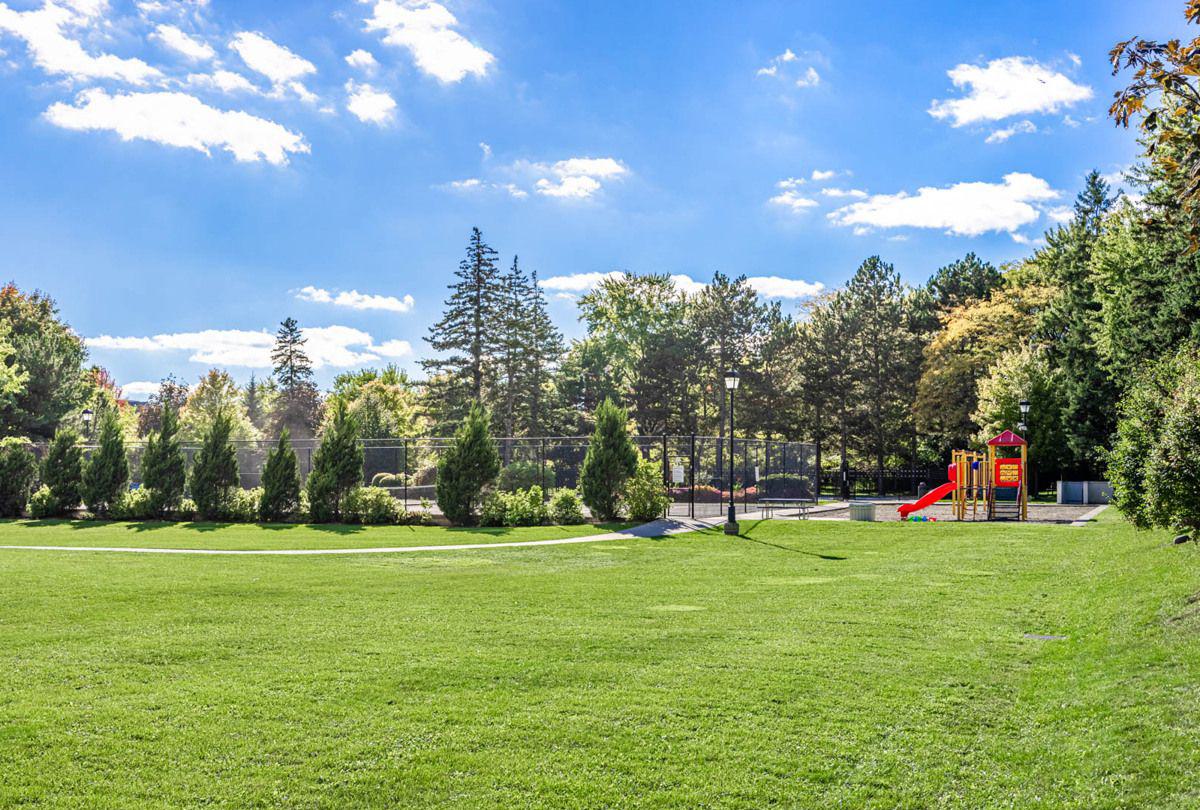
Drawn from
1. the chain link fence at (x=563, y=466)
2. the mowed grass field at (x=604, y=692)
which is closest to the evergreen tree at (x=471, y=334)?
the chain link fence at (x=563, y=466)

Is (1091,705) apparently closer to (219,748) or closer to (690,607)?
(690,607)

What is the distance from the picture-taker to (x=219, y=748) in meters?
5.59

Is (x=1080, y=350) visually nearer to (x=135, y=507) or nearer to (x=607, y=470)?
(x=607, y=470)

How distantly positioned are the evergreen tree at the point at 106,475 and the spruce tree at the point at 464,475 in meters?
12.1

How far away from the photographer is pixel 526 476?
99.8 ft

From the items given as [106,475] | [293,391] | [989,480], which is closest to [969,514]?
[989,480]

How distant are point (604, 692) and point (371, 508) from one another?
20.6 metres

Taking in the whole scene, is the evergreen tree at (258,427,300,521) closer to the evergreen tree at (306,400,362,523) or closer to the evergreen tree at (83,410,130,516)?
the evergreen tree at (306,400,362,523)

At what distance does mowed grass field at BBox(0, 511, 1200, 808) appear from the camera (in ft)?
16.7

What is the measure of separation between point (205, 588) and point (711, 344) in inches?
1768

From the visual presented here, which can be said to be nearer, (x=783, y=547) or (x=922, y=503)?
(x=783, y=547)

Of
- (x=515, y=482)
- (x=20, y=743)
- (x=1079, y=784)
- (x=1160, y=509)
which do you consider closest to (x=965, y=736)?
(x=1079, y=784)

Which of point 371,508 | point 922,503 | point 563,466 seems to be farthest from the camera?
point 563,466

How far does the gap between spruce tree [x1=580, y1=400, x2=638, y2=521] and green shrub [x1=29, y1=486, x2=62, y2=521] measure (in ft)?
60.4
